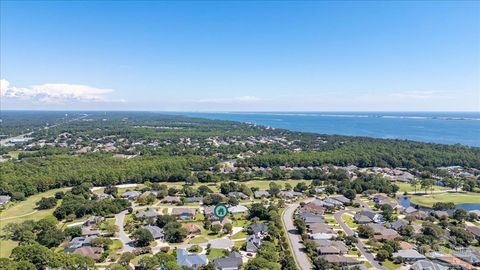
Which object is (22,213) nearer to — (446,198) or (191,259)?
(191,259)

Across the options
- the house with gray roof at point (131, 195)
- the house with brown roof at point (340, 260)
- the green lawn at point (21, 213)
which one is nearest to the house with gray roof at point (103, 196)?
the house with gray roof at point (131, 195)

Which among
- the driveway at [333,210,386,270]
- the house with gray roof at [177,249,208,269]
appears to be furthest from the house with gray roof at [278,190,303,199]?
the house with gray roof at [177,249,208,269]

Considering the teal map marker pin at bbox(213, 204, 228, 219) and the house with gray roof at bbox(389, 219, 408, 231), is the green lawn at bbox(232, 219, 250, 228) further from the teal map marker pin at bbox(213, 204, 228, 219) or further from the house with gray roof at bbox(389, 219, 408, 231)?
the house with gray roof at bbox(389, 219, 408, 231)

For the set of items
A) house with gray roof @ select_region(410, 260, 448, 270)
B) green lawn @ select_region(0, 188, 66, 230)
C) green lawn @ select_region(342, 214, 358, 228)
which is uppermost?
house with gray roof @ select_region(410, 260, 448, 270)

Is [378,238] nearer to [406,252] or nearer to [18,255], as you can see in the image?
[406,252]

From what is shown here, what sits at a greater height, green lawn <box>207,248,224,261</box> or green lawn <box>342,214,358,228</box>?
green lawn <box>207,248,224,261</box>

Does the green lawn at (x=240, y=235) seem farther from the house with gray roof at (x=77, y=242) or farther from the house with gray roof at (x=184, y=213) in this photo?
the house with gray roof at (x=77, y=242)

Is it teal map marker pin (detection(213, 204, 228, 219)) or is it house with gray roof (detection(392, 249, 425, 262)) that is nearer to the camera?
house with gray roof (detection(392, 249, 425, 262))
